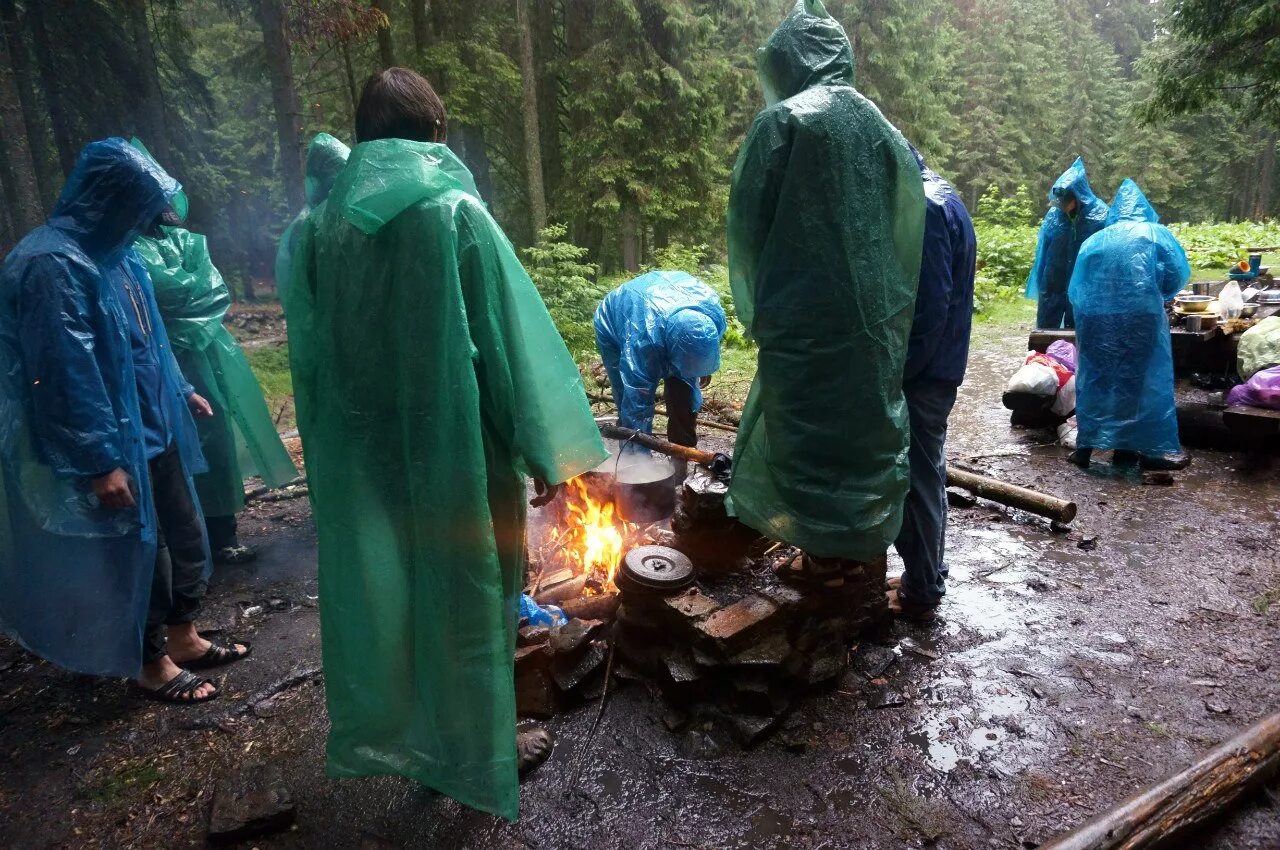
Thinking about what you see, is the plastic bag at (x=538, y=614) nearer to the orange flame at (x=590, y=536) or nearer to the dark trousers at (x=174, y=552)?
the orange flame at (x=590, y=536)

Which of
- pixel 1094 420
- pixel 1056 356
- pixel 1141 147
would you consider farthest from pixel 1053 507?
pixel 1141 147

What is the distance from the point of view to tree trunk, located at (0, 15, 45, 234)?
699cm

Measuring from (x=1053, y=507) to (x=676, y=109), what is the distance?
11878mm

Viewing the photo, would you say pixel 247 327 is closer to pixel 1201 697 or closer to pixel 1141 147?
pixel 1201 697

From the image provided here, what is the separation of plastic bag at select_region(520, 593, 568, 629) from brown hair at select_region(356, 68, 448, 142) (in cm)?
215

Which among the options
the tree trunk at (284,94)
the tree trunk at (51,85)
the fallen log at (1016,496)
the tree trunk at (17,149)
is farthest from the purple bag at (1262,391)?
the tree trunk at (51,85)

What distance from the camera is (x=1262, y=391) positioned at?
5.64 m

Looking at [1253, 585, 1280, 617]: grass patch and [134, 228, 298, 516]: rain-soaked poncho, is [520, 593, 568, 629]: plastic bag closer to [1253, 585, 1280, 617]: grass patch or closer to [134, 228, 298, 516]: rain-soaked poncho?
[134, 228, 298, 516]: rain-soaked poncho

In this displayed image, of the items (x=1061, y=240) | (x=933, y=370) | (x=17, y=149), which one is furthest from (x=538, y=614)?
(x=17, y=149)

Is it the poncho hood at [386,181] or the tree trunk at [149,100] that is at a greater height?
the tree trunk at [149,100]

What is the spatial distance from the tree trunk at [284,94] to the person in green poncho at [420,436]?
25.3ft

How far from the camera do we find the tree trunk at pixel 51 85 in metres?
9.31

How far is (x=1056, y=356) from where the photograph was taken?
7.14 m

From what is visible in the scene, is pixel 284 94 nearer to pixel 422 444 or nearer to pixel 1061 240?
pixel 422 444
